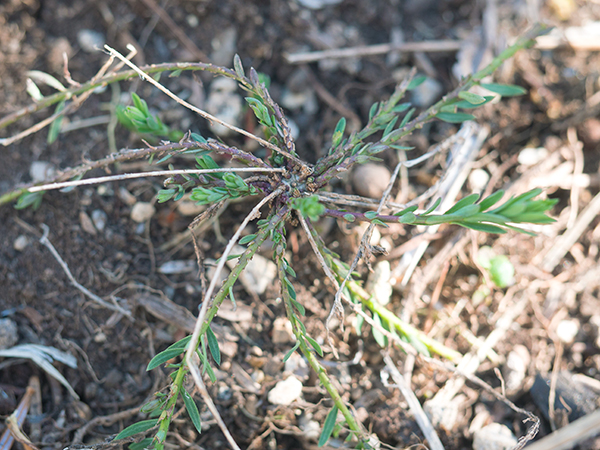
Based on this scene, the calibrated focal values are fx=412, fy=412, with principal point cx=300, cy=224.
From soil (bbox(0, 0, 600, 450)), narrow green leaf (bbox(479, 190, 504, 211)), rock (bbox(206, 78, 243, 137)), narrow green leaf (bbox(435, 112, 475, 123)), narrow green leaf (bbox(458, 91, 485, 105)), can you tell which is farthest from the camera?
Answer: rock (bbox(206, 78, 243, 137))

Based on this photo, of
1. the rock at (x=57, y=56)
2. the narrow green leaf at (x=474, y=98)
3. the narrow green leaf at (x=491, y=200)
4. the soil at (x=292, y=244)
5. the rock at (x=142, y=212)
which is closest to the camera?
the narrow green leaf at (x=491, y=200)

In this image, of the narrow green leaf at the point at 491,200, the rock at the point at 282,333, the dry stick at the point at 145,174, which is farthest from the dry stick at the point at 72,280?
the narrow green leaf at the point at 491,200

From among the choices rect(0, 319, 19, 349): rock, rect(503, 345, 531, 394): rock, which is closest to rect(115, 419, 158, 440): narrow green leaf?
rect(0, 319, 19, 349): rock

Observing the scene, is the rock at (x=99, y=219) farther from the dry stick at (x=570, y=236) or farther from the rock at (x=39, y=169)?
the dry stick at (x=570, y=236)

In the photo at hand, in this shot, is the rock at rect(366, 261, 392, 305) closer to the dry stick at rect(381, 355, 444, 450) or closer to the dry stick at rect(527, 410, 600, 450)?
the dry stick at rect(381, 355, 444, 450)

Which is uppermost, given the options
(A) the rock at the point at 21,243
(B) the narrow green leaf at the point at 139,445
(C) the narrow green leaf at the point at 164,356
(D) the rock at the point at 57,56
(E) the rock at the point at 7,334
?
(D) the rock at the point at 57,56

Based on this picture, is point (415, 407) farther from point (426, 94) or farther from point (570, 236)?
point (426, 94)
